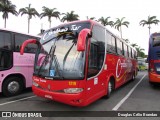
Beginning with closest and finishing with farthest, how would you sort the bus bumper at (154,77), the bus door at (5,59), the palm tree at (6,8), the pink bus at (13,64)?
1. the bus door at (5,59)
2. the pink bus at (13,64)
3. the bus bumper at (154,77)
4. the palm tree at (6,8)

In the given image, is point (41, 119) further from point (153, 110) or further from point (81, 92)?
point (153, 110)

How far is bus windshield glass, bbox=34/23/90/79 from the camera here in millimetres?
5277

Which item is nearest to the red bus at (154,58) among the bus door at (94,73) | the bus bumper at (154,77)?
the bus bumper at (154,77)

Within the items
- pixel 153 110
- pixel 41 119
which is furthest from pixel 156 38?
pixel 41 119

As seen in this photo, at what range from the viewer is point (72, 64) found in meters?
5.31

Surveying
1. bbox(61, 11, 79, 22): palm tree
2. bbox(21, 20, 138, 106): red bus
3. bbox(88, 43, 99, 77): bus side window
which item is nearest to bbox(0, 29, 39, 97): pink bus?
bbox(21, 20, 138, 106): red bus

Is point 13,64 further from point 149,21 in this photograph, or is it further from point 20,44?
point 149,21

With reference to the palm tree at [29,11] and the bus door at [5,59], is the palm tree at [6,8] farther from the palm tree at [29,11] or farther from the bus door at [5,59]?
the bus door at [5,59]

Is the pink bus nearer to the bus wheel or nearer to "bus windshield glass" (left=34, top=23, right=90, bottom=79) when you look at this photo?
the bus wheel

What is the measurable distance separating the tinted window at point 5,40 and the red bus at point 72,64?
2.06m

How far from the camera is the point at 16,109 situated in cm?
598

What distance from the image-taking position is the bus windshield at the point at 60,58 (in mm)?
5266

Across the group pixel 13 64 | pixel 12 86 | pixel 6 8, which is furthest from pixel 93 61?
pixel 6 8

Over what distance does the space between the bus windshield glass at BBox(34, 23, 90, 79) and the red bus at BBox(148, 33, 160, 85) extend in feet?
17.3
